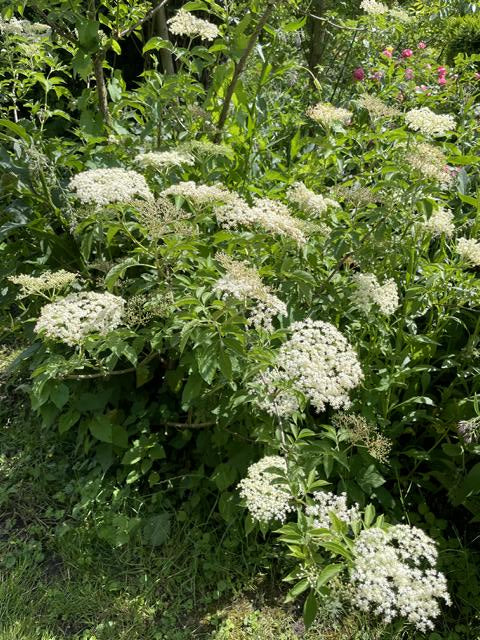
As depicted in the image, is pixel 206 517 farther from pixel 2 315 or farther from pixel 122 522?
pixel 2 315

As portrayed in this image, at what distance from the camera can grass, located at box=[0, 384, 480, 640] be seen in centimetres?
225

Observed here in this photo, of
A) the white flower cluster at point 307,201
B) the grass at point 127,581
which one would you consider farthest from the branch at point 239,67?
the grass at point 127,581

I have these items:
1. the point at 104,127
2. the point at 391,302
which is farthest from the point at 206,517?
the point at 104,127

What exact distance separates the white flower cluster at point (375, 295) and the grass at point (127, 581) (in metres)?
1.17

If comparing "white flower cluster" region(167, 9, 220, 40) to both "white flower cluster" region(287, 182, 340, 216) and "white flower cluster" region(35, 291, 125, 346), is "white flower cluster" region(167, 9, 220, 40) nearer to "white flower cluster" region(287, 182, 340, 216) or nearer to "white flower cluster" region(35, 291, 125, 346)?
"white flower cluster" region(287, 182, 340, 216)

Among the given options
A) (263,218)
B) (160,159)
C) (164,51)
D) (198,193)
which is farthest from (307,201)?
(164,51)

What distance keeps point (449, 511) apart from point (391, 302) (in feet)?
3.83

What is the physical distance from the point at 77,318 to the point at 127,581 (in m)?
1.24

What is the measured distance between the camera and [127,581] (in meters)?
2.42

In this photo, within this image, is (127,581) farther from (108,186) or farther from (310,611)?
(108,186)

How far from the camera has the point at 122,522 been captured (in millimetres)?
2508

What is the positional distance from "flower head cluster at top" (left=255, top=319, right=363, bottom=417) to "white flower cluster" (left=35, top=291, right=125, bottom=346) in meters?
0.56

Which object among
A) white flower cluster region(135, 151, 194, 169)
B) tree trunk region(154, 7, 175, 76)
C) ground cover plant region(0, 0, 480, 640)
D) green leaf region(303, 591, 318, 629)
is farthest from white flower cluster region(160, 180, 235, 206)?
tree trunk region(154, 7, 175, 76)

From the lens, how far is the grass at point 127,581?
2.25 m
